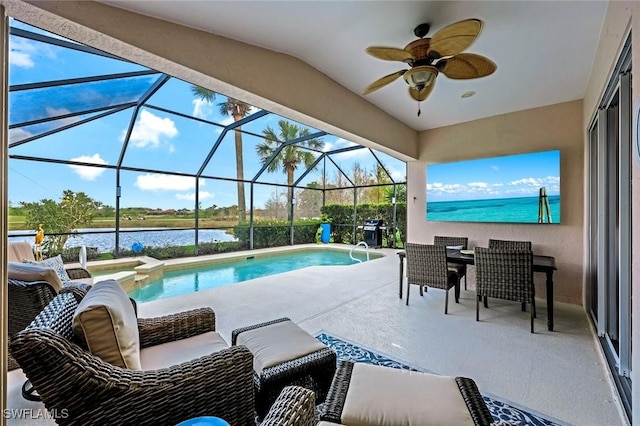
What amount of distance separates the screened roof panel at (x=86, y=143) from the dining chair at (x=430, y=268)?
5720mm

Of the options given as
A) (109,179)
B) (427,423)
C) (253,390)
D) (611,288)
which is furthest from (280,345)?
(109,179)

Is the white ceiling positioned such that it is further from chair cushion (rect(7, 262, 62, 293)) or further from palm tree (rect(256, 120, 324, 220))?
palm tree (rect(256, 120, 324, 220))

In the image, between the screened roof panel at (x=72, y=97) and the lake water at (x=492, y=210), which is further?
the lake water at (x=492, y=210)

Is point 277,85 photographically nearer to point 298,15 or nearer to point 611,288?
point 298,15

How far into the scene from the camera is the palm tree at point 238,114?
589 cm

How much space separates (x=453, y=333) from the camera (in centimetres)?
291

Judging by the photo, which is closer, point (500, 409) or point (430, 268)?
point (500, 409)

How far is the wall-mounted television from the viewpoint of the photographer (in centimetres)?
396

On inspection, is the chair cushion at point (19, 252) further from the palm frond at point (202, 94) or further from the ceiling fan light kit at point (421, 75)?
the ceiling fan light kit at point (421, 75)

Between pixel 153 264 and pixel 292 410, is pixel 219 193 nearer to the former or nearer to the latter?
pixel 153 264

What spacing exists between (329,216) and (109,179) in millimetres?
7066

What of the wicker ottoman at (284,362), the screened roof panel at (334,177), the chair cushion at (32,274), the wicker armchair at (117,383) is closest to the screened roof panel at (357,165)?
the screened roof panel at (334,177)

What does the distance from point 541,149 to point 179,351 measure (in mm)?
4994

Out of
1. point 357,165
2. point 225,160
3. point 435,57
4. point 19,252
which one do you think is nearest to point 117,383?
point 435,57
